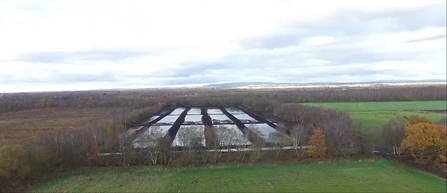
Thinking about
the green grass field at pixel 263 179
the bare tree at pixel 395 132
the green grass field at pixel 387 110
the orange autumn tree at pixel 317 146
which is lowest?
the green grass field at pixel 263 179

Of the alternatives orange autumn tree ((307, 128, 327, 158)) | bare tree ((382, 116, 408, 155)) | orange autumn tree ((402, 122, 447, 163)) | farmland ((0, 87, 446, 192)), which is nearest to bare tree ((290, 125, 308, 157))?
farmland ((0, 87, 446, 192))

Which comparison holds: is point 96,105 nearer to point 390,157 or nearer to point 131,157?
point 131,157

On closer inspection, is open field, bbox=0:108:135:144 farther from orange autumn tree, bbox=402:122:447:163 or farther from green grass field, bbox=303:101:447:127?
orange autumn tree, bbox=402:122:447:163

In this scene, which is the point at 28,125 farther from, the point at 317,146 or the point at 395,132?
the point at 395,132

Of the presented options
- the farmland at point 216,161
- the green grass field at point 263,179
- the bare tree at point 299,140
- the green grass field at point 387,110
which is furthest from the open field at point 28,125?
the green grass field at point 387,110

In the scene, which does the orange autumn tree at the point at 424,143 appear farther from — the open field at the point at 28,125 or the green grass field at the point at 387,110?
the open field at the point at 28,125

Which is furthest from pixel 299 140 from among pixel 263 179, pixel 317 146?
pixel 263 179
